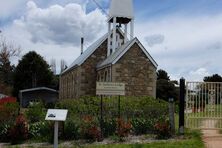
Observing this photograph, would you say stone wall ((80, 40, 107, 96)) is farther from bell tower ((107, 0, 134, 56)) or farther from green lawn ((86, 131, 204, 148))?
green lawn ((86, 131, 204, 148))

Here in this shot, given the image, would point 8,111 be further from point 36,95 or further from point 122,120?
point 36,95

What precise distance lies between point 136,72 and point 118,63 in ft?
5.88

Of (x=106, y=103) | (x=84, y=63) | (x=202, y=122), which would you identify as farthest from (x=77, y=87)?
(x=202, y=122)

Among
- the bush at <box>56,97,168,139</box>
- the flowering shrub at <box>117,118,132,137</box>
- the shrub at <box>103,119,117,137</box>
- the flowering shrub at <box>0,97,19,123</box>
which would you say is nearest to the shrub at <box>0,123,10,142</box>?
the flowering shrub at <box>0,97,19,123</box>

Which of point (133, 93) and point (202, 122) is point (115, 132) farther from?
point (133, 93)

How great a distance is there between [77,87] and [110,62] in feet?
28.0

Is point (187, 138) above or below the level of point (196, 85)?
below

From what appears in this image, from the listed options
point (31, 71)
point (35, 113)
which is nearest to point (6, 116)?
point (35, 113)

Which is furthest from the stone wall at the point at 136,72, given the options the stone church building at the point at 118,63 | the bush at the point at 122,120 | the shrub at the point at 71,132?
the shrub at the point at 71,132

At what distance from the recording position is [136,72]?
35.5m

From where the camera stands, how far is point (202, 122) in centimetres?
1733

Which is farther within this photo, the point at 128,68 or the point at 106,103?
the point at 128,68

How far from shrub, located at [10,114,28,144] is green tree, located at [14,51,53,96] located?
53.7m

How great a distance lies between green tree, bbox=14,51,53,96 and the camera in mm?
70312
